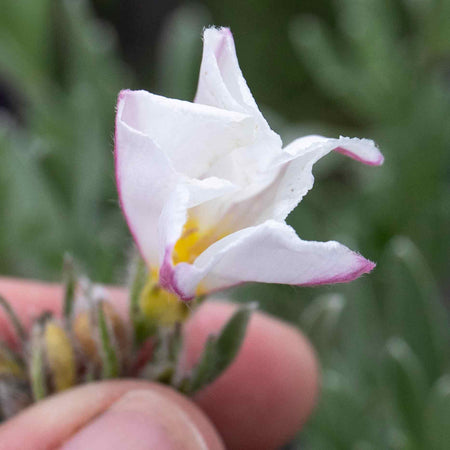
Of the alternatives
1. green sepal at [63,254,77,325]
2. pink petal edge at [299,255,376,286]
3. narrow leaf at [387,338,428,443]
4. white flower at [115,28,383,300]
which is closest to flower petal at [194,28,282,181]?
white flower at [115,28,383,300]

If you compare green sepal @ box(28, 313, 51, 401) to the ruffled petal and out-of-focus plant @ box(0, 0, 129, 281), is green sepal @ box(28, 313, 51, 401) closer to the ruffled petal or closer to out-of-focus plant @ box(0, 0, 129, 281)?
the ruffled petal

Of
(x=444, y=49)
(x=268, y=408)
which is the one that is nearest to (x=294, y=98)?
(x=444, y=49)

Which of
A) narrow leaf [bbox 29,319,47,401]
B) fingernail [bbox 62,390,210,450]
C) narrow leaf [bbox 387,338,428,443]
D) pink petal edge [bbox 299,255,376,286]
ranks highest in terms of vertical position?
pink petal edge [bbox 299,255,376,286]

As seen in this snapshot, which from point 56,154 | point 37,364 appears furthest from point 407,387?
point 56,154

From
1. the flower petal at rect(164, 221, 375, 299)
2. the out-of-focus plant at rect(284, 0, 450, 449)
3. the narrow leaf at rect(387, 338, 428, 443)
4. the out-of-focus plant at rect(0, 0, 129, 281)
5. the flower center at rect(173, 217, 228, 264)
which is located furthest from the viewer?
the out-of-focus plant at rect(0, 0, 129, 281)

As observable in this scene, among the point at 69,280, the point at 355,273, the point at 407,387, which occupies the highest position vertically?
the point at 355,273

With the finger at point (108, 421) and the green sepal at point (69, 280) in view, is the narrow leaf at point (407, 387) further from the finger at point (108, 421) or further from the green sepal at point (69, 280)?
the green sepal at point (69, 280)

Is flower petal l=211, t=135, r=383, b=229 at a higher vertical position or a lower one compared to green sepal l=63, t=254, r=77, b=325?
higher

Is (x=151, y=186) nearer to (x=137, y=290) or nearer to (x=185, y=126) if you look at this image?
(x=185, y=126)
